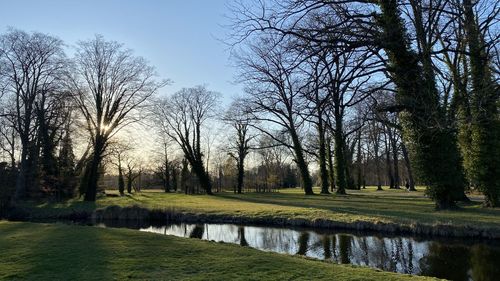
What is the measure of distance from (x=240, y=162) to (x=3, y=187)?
31566 millimetres

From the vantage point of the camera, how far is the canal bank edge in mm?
15562

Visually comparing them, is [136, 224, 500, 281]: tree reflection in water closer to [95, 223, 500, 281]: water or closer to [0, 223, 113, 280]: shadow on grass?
[95, 223, 500, 281]: water

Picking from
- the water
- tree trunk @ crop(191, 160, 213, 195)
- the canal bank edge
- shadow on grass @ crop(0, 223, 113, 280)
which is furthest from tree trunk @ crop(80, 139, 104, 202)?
shadow on grass @ crop(0, 223, 113, 280)

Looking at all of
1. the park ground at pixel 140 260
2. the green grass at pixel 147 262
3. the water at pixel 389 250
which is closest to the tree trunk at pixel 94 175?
the water at pixel 389 250

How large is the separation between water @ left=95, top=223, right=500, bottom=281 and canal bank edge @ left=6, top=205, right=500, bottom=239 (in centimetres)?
67

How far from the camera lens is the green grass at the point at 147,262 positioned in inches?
314

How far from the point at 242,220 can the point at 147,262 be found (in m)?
13.8

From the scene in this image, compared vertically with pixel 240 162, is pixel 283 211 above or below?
below

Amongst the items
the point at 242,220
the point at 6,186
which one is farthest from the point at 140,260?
the point at 6,186

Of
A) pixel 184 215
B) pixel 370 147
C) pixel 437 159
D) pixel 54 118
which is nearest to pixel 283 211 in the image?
pixel 184 215

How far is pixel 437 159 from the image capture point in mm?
19625

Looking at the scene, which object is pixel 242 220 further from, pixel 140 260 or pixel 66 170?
pixel 66 170

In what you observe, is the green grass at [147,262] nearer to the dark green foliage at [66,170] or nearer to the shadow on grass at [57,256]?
the shadow on grass at [57,256]

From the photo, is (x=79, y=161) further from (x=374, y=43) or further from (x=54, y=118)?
(x=374, y=43)
